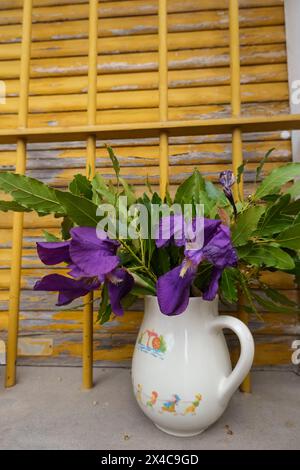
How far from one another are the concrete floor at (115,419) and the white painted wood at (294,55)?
530 millimetres

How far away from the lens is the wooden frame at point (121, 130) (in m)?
0.57

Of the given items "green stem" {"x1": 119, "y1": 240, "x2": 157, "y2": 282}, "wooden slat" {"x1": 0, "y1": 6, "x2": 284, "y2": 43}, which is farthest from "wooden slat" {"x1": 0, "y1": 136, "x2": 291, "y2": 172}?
"green stem" {"x1": 119, "y1": 240, "x2": 157, "y2": 282}

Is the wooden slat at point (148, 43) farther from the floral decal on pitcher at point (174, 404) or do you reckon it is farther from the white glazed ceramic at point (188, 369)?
the floral decal on pitcher at point (174, 404)

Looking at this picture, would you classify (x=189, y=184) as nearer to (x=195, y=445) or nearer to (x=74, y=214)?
(x=74, y=214)

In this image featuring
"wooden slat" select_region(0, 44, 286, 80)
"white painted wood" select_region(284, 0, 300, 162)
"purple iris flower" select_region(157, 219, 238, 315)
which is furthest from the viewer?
"wooden slat" select_region(0, 44, 286, 80)

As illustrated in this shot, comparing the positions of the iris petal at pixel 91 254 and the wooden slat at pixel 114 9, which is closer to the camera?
the iris petal at pixel 91 254

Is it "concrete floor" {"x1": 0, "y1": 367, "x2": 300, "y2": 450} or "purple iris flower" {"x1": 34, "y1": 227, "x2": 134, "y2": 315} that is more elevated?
"purple iris flower" {"x1": 34, "y1": 227, "x2": 134, "y2": 315}

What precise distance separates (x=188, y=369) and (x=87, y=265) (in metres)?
0.19

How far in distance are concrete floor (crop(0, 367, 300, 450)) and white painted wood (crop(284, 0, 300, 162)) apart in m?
0.53

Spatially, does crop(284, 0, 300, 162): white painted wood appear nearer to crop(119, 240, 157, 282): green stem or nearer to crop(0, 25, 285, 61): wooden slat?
crop(0, 25, 285, 61): wooden slat

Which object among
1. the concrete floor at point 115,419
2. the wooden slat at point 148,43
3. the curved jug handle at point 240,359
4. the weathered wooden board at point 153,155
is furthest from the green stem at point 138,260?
the wooden slat at point 148,43

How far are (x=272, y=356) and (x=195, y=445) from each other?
0.37 meters

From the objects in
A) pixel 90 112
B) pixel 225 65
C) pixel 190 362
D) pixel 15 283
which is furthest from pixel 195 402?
pixel 225 65

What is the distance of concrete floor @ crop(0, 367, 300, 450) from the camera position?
42 centimetres
